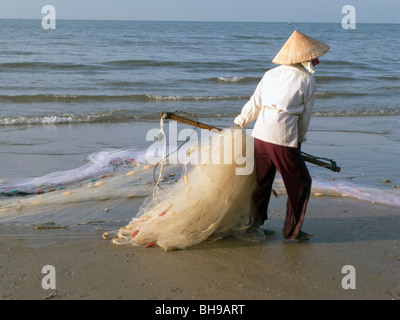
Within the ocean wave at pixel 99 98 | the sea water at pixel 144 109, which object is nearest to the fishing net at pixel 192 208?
the sea water at pixel 144 109

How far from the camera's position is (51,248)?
4.00 meters

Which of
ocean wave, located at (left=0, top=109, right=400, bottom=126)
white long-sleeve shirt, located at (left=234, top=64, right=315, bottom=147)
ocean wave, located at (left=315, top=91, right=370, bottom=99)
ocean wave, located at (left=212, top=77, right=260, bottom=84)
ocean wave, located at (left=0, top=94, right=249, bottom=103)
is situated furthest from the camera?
ocean wave, located at (left=212, top=77, right=260, bottom=84)

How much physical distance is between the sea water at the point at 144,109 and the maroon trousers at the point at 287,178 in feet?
2.24

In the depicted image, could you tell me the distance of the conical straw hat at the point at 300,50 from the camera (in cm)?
388

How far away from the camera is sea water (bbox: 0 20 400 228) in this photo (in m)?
6.40

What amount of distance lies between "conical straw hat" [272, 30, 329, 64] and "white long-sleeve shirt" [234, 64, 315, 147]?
2.5 inches

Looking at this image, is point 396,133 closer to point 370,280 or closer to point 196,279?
point 370,280

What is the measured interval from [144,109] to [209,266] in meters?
8.06

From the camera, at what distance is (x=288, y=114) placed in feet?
12.8

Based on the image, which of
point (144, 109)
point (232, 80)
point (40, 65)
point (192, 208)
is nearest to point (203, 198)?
point (192, 208)

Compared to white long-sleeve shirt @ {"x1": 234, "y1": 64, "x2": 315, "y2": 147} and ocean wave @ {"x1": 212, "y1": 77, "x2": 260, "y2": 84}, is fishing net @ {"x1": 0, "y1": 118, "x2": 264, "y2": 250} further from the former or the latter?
ocean wave @ {"x1": 212, "y1": 77, "x2": 260, "y2": 84}

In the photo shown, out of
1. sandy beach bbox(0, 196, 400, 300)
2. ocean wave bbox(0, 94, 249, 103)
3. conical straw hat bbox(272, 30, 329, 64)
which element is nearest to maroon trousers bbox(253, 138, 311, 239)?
sandy beach bbox(0, 196, 400, 300)

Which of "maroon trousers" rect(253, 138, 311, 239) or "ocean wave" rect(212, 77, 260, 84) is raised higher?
"ocean wave" rect(212, 77, 260, 84)
